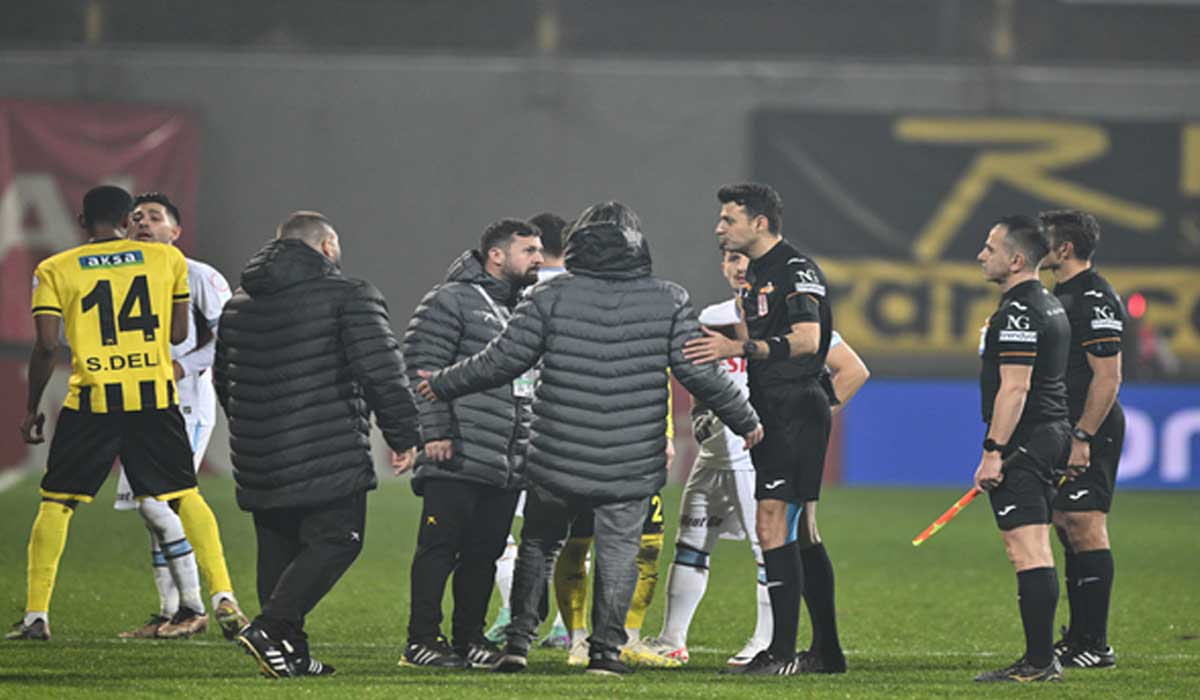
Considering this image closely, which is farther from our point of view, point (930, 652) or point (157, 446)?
point (930, 652)

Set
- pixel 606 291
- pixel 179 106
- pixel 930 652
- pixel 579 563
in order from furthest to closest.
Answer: pixel 179 106
pixel 930 652
pixel 579 563
pixel 606 291

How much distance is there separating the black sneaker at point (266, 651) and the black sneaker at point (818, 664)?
1.84 meters

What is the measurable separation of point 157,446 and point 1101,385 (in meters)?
3.56

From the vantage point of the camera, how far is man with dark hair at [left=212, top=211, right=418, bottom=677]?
241 inches

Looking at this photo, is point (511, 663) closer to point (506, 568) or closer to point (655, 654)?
point (655, 654)

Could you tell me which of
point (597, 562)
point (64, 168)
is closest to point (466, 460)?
point (597, 562)

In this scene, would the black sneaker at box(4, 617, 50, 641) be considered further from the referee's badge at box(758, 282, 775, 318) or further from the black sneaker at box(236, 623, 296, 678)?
the referee's badge at box(758, 282, 775, 318)

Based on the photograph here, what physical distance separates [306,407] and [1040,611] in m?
2.63

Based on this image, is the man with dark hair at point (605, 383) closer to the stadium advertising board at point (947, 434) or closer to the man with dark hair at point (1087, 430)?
the man with dark hair at point (1087, 430)

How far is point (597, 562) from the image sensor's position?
623cm

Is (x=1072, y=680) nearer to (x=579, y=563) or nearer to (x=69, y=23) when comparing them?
(x=579, y=563)

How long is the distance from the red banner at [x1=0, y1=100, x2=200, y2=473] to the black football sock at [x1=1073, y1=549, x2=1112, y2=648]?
14188 millimetres

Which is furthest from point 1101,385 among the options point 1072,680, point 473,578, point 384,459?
point 384,459

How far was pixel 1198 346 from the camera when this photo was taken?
20.9m
